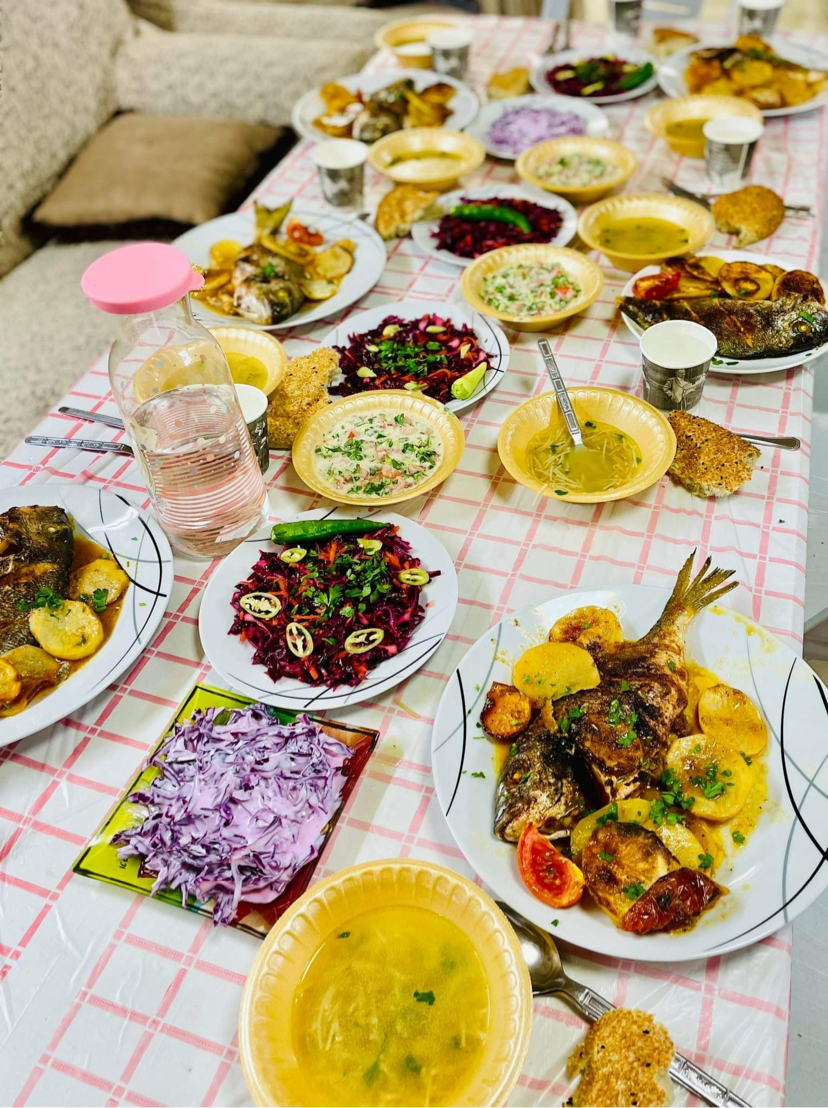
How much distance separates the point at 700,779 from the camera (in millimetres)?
1517

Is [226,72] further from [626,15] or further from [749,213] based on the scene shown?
[749,213]

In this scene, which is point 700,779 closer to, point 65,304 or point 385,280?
point 385,280

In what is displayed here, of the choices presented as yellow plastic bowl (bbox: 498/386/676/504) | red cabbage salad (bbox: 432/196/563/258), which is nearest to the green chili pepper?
red cabbage salad (bbox: 432/196/563/258)

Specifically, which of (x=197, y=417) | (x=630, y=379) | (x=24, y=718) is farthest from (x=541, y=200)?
(x=24, y=718)

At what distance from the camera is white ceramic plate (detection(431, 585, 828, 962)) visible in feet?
4.40

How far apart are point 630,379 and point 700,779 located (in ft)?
4.31

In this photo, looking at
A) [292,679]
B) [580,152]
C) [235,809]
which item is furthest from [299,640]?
[580,152]

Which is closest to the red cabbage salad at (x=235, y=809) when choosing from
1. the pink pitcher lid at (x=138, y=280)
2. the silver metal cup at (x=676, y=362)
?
the pink pitcher lid at (x=138, y=280)

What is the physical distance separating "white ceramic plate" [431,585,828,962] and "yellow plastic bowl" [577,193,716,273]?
1.43m

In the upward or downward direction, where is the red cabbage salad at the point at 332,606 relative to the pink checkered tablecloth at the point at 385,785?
upward

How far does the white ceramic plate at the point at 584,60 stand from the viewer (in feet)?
12.0

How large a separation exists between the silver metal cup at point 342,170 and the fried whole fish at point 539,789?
2.32m

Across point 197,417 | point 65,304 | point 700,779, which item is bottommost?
point 65,304

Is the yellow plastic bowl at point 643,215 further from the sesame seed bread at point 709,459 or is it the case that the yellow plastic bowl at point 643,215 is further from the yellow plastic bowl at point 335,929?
the yellow plastic bowl at point 335,929
